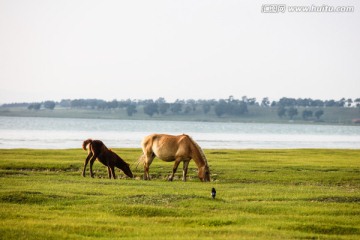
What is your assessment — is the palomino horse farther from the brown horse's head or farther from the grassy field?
the grassy field

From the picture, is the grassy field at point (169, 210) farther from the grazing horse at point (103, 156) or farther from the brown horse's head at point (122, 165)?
the brown horse's head at point (122, 165)

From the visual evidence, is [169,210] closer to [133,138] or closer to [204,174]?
[204,174]

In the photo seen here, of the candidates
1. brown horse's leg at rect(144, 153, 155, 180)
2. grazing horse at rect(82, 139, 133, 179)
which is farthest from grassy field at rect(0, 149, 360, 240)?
grazing horse at rect(82, 139, 133, 179)

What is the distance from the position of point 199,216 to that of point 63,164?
16881 millimetres

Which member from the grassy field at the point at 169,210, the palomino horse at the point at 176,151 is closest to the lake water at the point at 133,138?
the palomino horse at the point at 176,151

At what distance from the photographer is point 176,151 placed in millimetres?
29250

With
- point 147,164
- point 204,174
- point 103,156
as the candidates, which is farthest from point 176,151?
point 103,156

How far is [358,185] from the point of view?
28625mm

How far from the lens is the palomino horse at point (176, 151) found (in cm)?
2822

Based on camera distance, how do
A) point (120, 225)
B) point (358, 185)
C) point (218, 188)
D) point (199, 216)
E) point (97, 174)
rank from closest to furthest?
point (120, 225)
point (199, 216)
point (218, 188)
point (358, 185)
point (97, 174)

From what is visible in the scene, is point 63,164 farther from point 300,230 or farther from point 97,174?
point 300,230

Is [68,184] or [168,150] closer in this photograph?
[68,184]

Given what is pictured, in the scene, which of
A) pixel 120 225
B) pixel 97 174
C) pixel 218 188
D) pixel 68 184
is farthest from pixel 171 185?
pixel 120 225

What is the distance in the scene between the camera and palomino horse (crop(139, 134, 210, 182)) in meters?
28.2
